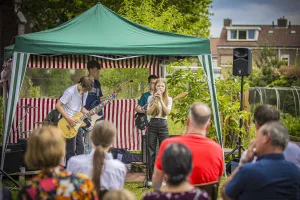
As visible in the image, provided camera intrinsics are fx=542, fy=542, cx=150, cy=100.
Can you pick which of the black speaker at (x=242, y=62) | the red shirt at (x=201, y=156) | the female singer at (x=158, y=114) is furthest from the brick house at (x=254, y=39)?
the red shirt at (x=201, y=156)

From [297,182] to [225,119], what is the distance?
7.15 m

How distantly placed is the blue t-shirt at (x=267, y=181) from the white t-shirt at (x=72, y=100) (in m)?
4.91

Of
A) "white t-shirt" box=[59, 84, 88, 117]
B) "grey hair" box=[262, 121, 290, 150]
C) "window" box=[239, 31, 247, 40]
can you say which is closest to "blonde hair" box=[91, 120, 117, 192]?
"grey hair" box=[262, 121, 290, 150]

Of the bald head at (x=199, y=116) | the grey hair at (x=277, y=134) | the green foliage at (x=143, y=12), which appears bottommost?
the grey hair at (x=277, y=134)

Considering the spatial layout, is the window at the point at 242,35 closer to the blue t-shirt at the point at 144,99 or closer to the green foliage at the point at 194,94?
the green foliage at the point at 194,94

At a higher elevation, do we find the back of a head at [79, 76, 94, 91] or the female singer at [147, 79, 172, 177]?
the back of a head at [79, 76, 94, 91]

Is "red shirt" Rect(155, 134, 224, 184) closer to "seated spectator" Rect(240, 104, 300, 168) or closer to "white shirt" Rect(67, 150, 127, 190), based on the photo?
"white shirt" Rect(67, 150, 127, 190)

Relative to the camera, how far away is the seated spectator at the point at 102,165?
3941 millimetres

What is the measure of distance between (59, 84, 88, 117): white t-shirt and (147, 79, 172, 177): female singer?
1.19m

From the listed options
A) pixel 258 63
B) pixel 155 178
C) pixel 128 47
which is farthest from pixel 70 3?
pixel 258 63

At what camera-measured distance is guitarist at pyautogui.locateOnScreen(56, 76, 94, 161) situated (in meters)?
8.16

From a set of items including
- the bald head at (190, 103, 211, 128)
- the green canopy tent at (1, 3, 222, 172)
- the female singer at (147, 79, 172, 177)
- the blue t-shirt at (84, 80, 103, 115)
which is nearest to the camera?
the bald head at (190, 103, 211, 128)

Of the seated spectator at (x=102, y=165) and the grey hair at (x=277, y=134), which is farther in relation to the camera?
the seated spectator at (x=102, y=165)

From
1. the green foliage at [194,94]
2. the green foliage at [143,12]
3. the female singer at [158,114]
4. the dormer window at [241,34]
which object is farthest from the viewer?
the dormer window at [241,34]
